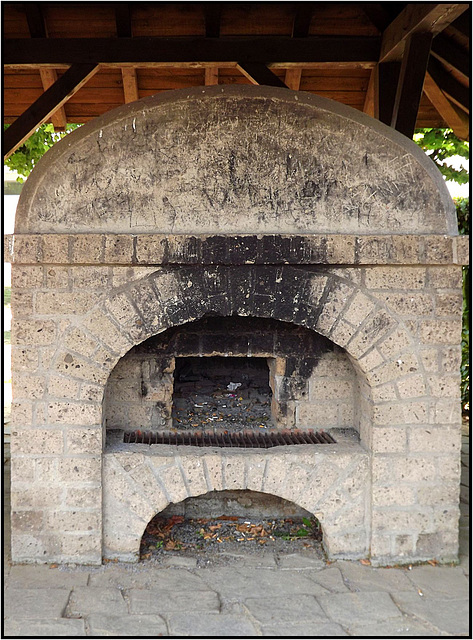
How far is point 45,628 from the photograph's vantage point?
320 cm

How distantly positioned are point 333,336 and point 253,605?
1725mm

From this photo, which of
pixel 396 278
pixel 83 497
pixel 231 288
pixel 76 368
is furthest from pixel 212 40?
pixel 83 497

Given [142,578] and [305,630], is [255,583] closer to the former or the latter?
[305,630]

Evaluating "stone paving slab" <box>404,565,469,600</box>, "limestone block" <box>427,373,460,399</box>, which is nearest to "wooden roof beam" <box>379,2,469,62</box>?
"limestone block" <box>427,373,460,399</box>

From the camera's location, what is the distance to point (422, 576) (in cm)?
380

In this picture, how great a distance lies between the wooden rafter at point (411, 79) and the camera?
421 cm

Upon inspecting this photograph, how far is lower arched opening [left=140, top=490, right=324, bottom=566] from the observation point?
415 cm

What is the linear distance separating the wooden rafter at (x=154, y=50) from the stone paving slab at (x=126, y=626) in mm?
4137

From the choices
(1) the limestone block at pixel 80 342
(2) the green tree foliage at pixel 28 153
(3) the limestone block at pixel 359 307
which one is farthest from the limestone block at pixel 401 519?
(2) the green tree foliage at pixel 28 153

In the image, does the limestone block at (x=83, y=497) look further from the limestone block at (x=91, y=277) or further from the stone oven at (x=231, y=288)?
the limestone block at (x=91, y=277)

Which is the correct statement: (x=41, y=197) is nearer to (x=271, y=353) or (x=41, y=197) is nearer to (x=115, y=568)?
(x=271, y=353)

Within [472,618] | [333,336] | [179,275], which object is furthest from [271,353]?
[472,618]

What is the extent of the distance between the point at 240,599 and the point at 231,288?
6.29 feet

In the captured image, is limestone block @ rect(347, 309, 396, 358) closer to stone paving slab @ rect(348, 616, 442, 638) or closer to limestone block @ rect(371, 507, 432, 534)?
limestone block @ rect(371, 507, 432, 534)
